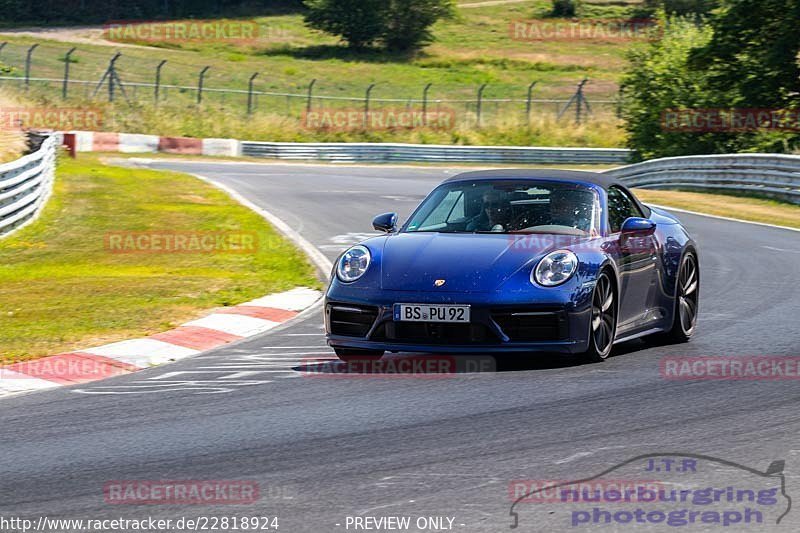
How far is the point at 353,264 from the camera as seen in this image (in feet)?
27.7

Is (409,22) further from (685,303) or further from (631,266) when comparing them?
(631,266)

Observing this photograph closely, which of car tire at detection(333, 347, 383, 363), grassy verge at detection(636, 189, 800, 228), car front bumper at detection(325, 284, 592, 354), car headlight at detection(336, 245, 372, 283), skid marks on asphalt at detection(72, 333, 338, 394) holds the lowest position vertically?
grassy verge at detection(636, 189, 800, 228)

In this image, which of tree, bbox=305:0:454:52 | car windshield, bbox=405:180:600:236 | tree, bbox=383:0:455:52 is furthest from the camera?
tree, bbox=383:0:455:52

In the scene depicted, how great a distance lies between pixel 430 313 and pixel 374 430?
1.65 m

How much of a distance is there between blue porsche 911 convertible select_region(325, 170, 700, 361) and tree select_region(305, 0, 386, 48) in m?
72.7

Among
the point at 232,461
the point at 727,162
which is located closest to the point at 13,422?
the point at 232,461

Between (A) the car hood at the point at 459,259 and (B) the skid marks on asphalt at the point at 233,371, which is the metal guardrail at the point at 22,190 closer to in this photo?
(B) the skid marks on asphalt at the point at 233,371

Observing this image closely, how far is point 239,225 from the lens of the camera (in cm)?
1939

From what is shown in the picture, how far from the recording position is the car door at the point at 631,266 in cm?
875

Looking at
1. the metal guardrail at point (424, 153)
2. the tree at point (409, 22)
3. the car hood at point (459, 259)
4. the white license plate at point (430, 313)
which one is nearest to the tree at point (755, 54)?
the metal guardrail at point (424, 153)

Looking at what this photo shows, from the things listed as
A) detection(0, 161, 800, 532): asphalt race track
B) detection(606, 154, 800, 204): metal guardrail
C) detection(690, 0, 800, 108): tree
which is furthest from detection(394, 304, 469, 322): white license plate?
detection(690, 0, 800, 108): tree

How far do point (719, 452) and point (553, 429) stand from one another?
0.89 metres

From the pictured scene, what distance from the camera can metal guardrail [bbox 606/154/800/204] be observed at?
26.5 metres

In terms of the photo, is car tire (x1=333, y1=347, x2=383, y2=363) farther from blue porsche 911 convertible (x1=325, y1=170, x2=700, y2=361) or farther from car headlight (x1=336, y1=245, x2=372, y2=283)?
car headlight (x1=336, y1=245, x2=372, y2=283)
